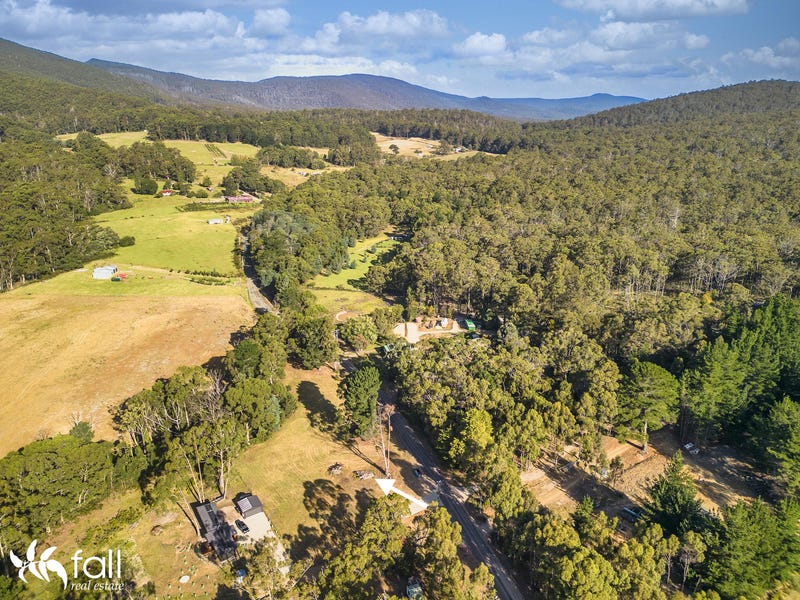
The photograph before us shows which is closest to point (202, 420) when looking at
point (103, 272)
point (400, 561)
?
point (400, 561)

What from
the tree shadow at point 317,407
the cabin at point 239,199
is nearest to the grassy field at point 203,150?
the cabin at point 239,199

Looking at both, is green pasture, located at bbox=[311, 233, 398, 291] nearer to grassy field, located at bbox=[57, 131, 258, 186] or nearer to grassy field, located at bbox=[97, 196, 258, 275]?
grassy field, located at bbox=[97, 196, 258, 275]

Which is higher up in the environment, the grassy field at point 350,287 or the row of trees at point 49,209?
the row of trees at point 49,209

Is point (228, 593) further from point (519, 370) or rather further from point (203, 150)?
point (203, 150)

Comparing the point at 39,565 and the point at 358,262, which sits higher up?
the point at 39,565

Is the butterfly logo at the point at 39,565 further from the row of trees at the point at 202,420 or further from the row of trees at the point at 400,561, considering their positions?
→ the row of trees at the point at 400,561

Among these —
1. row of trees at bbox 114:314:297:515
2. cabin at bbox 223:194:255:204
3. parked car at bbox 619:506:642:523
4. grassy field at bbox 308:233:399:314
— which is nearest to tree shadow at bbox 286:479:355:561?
row of trees at bbox 114:314:297:515

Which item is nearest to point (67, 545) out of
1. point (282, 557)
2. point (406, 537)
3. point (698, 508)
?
point (282, 557)
